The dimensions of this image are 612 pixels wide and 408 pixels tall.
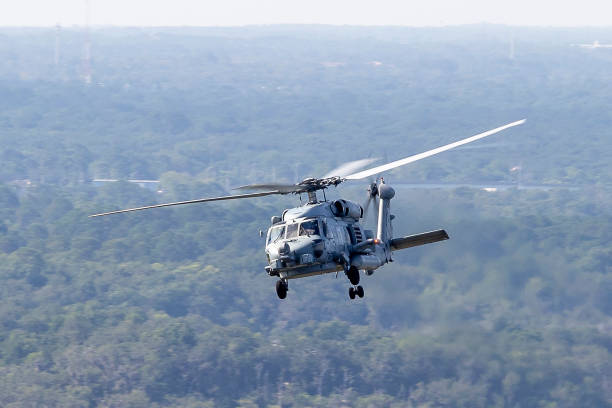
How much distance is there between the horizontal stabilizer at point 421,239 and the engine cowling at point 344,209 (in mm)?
2294

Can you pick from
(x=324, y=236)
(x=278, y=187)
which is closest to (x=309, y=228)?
(x=324, y=236)

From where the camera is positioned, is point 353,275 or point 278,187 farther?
point 353,275

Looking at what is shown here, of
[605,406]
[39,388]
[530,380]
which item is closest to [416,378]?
[530,380]

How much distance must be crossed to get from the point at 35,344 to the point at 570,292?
291 feet

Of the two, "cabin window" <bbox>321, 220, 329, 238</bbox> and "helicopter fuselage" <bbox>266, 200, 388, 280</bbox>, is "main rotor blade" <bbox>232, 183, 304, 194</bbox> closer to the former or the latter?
"helicopter fuselage" <bbox>266, 200, 388, 280</bbox>

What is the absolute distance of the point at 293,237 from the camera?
36500mm

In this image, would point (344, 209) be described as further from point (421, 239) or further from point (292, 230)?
point (421, 239)

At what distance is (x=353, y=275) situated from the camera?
123ft

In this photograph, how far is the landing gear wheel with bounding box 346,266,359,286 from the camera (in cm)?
3712

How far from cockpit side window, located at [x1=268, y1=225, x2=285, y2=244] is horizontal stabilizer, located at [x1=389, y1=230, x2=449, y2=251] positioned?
513cm

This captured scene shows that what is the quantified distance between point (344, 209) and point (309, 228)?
2462 millimetres

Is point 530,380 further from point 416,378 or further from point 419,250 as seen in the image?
point 419,250

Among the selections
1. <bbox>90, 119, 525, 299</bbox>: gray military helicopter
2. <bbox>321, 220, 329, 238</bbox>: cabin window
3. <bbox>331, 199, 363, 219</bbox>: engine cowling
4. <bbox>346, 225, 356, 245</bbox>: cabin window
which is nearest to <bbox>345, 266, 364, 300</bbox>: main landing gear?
<bbox>90, 119, 525, 299</bbox>: gray military helicopter

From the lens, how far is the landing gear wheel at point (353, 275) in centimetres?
3712
